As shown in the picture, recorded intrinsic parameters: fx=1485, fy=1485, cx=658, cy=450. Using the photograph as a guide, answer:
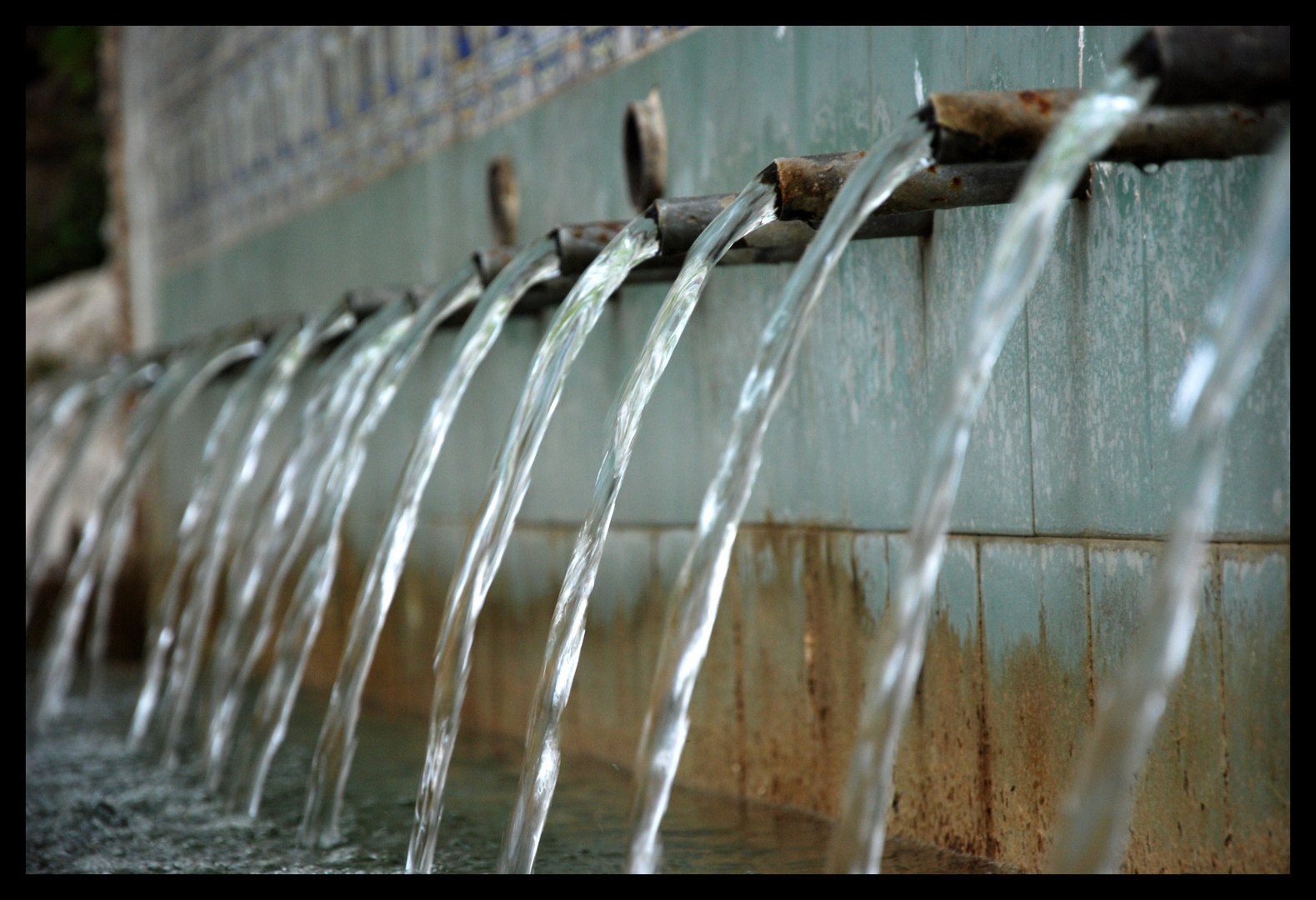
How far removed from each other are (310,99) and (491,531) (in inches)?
195

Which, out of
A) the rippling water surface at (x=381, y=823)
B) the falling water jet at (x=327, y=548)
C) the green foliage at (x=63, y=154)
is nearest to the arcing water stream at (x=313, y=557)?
the falling water jet at (x=327, y=548)

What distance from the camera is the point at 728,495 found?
2922mm

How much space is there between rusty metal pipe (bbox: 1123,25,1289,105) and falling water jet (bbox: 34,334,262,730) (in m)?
5.56

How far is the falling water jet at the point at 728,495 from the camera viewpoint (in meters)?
2.77

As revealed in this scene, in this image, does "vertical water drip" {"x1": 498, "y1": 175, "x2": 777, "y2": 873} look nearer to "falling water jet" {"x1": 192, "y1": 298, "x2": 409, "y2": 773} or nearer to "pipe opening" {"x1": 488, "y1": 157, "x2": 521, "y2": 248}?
"falling water jet" {"x1": 192, "y1": 298, "x2": 409, "y2": 773}

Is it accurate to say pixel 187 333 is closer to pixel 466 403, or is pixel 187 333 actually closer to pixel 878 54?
pixel 466 403

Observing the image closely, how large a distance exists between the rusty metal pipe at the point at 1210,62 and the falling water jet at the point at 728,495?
444 mm

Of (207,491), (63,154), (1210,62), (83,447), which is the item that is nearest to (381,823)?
(1210,62)

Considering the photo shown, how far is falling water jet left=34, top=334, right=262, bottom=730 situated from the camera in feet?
24.1

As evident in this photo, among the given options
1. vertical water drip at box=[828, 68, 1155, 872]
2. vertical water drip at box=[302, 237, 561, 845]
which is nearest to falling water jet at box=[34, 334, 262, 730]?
vertical water drip at box=[302, 237, 561, 845]

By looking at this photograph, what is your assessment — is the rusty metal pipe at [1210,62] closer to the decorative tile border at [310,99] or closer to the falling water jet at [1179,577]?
the falling water jet at [1179,577]

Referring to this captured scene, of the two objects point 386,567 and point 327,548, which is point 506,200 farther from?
point 386,567
